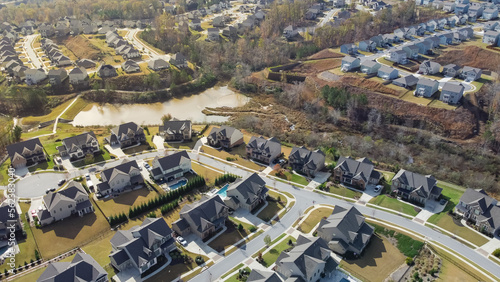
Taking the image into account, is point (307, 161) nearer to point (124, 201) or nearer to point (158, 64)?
point (124, 201)

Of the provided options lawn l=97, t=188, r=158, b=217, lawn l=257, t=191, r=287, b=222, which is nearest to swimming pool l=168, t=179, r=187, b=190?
lawn l=97, t=188, r=158, b=217

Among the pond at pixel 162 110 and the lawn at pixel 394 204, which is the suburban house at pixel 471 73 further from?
the lawn at pixel 394 204

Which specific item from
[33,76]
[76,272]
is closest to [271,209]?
[76,272]

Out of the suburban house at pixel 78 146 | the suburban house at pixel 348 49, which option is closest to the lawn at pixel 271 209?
the suburban house at pixel 78 146

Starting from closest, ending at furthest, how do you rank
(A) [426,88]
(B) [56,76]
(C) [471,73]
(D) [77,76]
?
1. (A) [426,88]
2. (C) [471,73]
3. (B) [56,76]
4. (D) [77,76]

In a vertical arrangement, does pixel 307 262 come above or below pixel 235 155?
above

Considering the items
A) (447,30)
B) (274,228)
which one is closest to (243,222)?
(274,228)
